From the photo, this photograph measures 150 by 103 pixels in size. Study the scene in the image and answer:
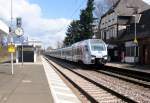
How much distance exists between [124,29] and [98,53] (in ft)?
97.6

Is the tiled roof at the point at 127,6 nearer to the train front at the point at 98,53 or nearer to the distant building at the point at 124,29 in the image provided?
the distant building at the point at 124,29

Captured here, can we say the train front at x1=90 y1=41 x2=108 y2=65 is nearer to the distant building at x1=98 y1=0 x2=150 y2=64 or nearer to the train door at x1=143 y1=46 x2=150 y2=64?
the train door at x1=143 y1=46 x2=150 y2=64

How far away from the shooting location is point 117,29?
73625 millimetres

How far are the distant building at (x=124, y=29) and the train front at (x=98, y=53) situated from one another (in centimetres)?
1165

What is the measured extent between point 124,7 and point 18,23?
1690 inches

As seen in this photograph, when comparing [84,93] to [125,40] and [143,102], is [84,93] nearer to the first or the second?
[143,102]

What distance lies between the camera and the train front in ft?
139

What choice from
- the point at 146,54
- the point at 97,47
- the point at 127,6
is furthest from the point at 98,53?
the point at 127,6

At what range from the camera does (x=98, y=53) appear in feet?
140

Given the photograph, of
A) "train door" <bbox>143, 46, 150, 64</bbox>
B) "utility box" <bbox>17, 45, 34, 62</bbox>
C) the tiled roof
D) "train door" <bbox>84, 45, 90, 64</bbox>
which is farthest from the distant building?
"utility box" <bbox>17, 45, 34, 62</bbox>

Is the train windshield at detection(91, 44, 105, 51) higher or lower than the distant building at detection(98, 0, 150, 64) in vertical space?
lower

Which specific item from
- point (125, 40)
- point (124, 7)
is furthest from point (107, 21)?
point (125, 40)

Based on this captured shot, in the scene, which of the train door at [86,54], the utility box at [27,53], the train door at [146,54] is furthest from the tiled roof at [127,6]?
the train door at [86,54]

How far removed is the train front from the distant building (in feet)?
38.2
